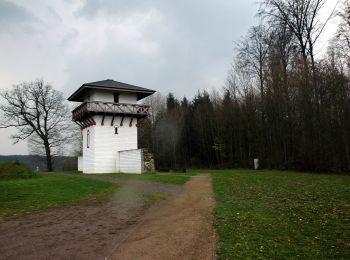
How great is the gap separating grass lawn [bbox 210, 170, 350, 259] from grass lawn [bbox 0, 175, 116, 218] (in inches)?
240

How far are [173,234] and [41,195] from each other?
862 centimetres

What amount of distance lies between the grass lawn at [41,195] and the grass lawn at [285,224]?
608 cm

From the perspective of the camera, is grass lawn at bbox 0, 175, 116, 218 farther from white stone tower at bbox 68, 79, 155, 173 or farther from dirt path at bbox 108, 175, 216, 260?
white stone tower at bbox 68, 79, 155, 173

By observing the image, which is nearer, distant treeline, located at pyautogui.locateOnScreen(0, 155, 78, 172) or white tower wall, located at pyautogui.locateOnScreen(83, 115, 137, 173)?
white tower wall, located at pyautogui.locateOnScreen(83, 115, 137, 173)

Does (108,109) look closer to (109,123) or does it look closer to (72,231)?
(109,123)

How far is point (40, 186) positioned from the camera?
1848cm

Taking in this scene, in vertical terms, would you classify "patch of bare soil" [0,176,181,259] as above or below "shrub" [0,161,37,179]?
below

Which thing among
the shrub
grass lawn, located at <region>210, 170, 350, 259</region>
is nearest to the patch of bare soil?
grass lawn, located at <region>210, 170, 350, 259</region>

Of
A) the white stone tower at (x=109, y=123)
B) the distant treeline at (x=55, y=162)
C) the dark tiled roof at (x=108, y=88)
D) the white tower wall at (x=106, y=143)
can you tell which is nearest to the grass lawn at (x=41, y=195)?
the white stone tower at (x=109, y=123)

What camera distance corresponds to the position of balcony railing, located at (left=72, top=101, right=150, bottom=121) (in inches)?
1314

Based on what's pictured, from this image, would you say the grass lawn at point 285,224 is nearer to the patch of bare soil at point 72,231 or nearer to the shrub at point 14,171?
the patch of bare soil at point 72,231

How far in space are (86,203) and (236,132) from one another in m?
39.0

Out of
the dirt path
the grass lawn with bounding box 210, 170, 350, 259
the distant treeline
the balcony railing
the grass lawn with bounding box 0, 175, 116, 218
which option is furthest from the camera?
the distant treeline

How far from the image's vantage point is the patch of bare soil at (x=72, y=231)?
772 cm
